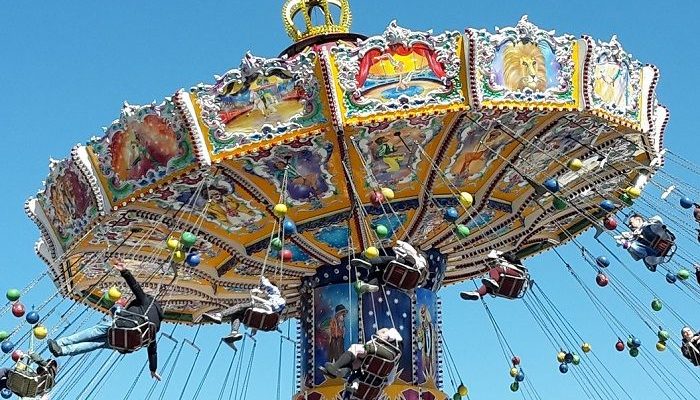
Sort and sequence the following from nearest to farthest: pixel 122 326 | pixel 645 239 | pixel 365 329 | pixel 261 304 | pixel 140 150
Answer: pixel 122 326
pixel 261 304
pixel 140 150
pixel 645 239
pixel 365 329

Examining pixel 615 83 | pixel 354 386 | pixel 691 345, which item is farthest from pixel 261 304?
pixel 691 345

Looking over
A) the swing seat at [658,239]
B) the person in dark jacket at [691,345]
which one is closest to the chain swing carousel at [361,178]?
the swing seat at [658,239]

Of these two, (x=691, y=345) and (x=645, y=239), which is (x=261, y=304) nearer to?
(x=645, y=239)

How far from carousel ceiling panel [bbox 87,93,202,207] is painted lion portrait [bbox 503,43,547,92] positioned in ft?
10.6

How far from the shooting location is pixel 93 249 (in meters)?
12.6

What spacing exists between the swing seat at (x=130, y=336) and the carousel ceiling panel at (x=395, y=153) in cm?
270

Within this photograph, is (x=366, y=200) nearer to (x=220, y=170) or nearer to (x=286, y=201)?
(x=286, y=201)

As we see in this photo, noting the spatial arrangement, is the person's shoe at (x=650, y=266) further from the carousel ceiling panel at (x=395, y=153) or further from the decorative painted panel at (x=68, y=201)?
the decorative painted panel at (x=68, y=201)

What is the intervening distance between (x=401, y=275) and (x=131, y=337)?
8.78 ft

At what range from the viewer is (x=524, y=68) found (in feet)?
35.9

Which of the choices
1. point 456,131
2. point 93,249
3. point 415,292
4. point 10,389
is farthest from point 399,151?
point 10,389

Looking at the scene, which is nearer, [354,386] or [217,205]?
[354,386]

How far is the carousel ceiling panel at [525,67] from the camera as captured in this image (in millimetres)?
10656

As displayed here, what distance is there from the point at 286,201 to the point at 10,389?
3.51m
